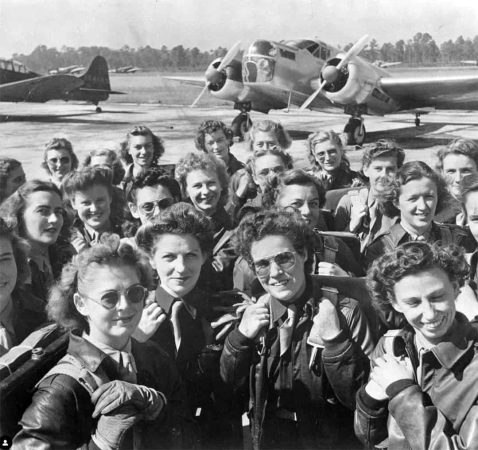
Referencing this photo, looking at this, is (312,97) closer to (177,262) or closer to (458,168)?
(458,168)

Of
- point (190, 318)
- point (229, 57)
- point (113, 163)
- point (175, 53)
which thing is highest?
point (229, 57)

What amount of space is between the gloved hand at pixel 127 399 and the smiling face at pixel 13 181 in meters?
2.89

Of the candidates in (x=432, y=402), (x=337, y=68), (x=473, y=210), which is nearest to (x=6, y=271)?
(x=432, y=402)

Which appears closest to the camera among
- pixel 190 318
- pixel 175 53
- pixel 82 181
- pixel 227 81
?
pixel 190 318

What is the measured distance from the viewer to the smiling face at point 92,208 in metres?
3.65

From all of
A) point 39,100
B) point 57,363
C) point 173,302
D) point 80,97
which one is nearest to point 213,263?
point 173,302

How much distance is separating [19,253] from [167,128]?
17.4m

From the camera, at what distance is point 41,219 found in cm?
339

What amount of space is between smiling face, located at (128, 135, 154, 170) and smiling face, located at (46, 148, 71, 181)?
24.1 inches

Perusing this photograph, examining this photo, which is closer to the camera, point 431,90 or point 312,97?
point 312,97

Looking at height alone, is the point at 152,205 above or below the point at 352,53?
below

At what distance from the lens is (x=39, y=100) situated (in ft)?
74.8

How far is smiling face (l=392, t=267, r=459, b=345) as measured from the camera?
217cm

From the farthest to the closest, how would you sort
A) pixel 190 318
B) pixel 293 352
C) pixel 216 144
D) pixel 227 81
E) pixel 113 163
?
1. pixel 227 81
2. pixel 216 144
3. pixel 113 163
4. pixel 190 318
5. pixel 293 352
